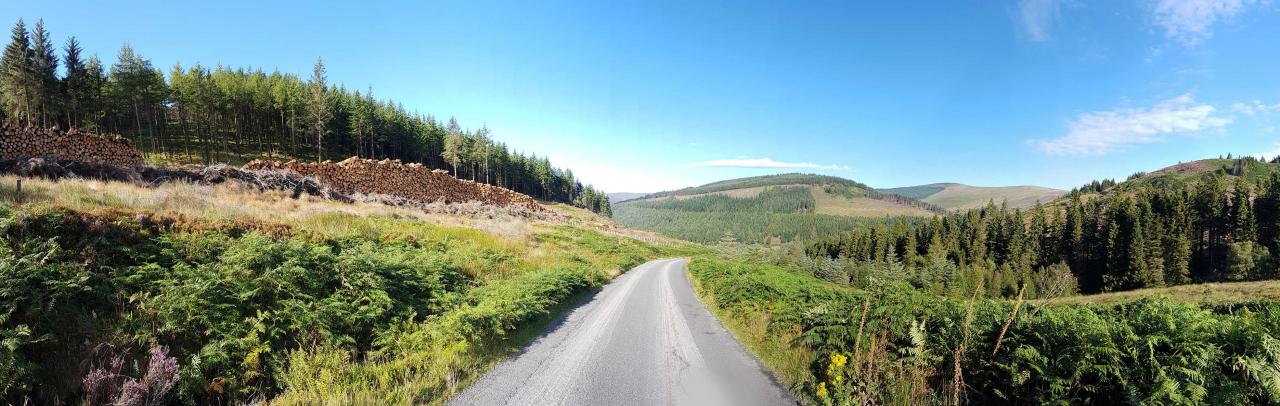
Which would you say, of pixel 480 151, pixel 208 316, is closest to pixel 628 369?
pixel 208 316

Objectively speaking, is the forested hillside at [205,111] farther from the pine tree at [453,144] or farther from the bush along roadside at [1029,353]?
the bush along roadside at [1029,353]

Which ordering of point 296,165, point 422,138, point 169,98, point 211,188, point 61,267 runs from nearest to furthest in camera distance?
1. point 61,267
2. point 211,188
3. point 296,165
4. point 169,98
5. point 422,138

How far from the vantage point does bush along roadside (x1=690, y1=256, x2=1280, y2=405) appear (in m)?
4.05

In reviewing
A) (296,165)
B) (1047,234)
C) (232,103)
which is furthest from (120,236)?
(1047,234)

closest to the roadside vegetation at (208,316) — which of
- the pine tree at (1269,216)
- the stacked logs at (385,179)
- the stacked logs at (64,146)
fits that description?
the stacked logs at (64,146)

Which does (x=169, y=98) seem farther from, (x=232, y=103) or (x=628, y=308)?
(x=628, y=308)

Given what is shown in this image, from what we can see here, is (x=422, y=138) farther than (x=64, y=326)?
Yes

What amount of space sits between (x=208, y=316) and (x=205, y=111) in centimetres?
7044

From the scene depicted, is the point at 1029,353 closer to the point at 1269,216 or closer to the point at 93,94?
the point at 93,94

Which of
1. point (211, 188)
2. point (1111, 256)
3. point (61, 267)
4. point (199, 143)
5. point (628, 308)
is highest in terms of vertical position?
point (199, 143)

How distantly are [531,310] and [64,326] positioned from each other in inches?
276

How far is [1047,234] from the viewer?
89000 mm

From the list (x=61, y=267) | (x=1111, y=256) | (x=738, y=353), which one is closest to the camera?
(x=61, y=267)

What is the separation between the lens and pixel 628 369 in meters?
7.66
